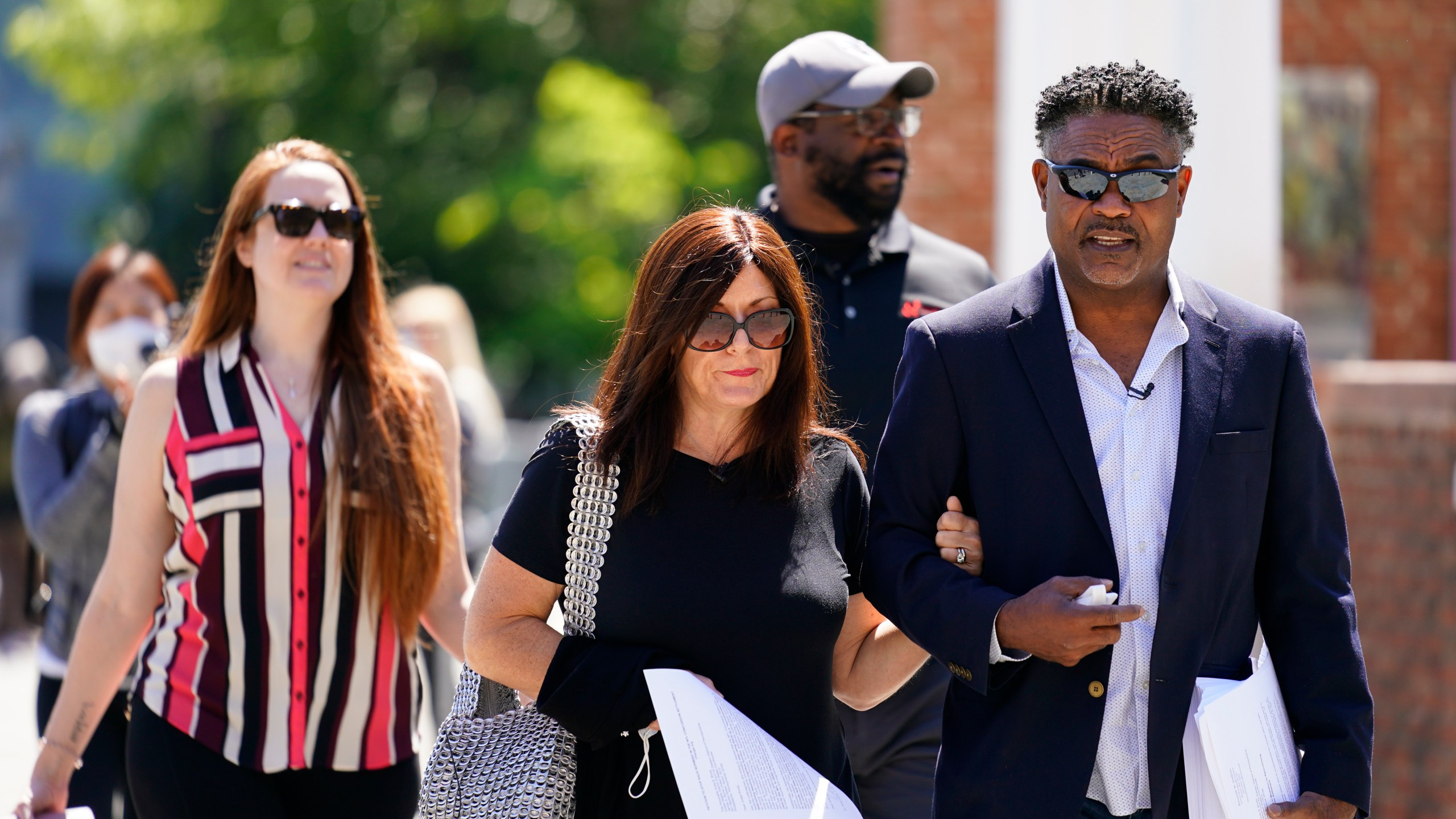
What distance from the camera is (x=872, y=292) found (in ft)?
13.1

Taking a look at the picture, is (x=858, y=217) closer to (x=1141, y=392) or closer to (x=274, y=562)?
(x=1141, y=392)

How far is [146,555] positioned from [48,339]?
28.7 m

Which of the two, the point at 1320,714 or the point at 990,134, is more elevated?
the point at 990,134

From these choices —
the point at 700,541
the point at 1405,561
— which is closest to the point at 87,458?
the point at 700,541

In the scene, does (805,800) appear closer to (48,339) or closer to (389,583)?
(389,583)

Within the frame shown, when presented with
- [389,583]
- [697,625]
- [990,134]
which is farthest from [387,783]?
[990,134]

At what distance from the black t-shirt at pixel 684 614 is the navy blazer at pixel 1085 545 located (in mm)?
188

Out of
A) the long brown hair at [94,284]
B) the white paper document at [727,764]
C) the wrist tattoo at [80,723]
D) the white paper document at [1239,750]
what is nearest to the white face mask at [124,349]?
the long brown hair at [94,284]

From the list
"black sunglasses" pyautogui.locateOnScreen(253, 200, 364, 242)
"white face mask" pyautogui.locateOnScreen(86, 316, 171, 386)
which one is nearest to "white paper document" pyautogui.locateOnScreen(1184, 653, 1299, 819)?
"black sunglasses" pyautogui.locateOnScreen(253, 200, 364, 242)

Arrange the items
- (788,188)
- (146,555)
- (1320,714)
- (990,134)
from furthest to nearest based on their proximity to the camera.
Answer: (990,134) → (788,188) → (146,555) → (1320,714)

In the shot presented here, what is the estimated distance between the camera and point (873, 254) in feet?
13.3

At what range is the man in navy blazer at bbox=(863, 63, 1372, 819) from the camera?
101 inches

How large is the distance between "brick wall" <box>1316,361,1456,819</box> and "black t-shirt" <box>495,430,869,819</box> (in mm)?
4088

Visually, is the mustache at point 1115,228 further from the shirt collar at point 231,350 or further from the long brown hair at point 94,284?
the long brown hair at point 94,284
